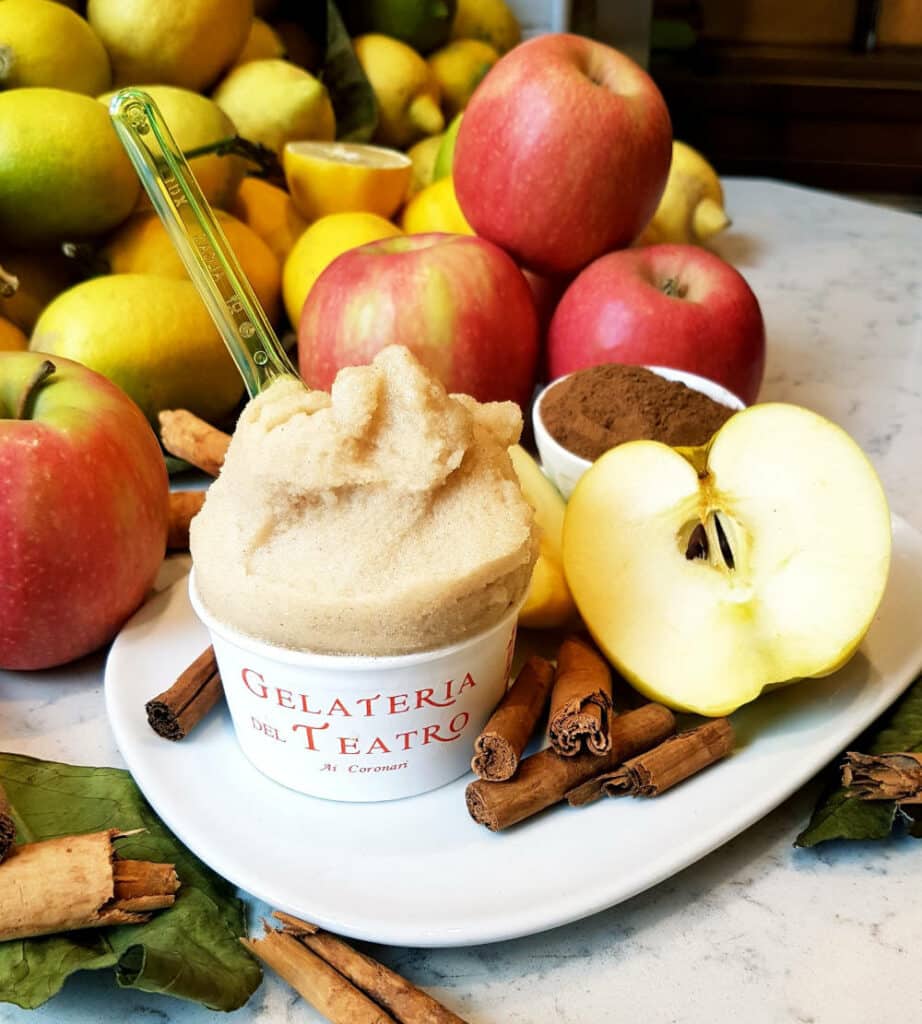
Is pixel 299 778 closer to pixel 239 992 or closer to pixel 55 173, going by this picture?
pixel 239 992

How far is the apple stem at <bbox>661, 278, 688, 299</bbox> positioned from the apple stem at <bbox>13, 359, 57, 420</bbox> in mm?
472

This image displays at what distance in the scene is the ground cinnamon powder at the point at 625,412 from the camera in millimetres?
652

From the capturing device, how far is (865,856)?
48cm

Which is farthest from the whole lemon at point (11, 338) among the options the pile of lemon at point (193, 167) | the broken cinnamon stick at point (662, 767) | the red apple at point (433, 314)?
the broken cinnamon stick at point (662, 767)

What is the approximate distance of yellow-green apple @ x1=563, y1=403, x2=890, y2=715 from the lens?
509mm

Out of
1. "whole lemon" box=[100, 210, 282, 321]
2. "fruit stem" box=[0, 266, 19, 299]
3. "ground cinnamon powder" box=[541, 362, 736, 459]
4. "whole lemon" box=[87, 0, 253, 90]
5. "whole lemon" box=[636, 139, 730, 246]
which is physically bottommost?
"whole lemon" box=[636, 139, 730, 246]

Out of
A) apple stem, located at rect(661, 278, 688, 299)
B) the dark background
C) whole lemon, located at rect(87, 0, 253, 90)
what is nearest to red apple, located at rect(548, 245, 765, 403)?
apple stem, located at rect(661, 278, 688, 299)

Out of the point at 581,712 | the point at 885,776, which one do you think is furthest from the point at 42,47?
the point at 885,776

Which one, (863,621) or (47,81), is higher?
(47,81)

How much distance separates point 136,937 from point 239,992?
5cm

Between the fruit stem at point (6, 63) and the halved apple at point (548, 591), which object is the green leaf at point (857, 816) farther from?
the fruit stem at point (6, 63)

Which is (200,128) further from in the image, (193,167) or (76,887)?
(76,887)

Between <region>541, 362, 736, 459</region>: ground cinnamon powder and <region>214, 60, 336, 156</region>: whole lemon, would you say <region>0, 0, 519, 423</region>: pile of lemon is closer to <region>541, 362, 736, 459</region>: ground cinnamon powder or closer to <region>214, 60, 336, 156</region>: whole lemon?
<region>214, 60, 336, 156</region>: whole lemon

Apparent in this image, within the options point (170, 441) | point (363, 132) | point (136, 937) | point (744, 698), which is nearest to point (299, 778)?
point (136, 937)
